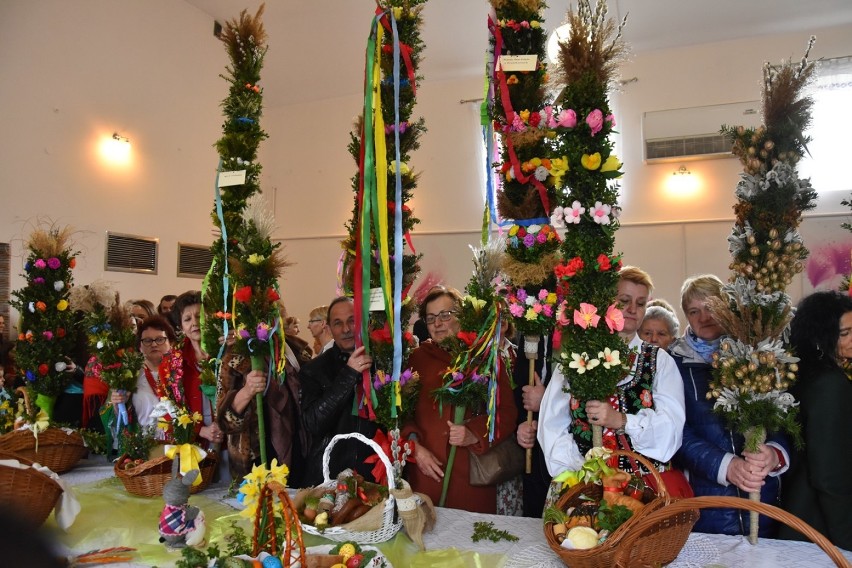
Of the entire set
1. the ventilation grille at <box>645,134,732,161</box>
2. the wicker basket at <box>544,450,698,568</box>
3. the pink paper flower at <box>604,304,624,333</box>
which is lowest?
the wicker basket at <box>544,450,698,568</box>

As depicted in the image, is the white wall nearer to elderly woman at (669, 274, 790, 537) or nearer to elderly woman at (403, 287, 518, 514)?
elderly woman at (403, 287, 518, 514)

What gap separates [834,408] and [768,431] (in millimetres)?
215

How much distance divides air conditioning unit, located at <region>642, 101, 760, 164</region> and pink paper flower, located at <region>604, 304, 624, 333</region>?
5.49 m

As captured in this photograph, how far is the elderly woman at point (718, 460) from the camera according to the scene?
2.05 meters

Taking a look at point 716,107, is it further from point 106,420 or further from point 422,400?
point 106,420

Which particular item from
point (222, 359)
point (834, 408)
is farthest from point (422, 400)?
point (834, 408)

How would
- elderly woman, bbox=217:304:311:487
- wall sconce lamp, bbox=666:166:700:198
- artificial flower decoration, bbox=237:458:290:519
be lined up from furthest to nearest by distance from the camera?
wall sconce lamp, bbox=666:166:700:198 → elderly woman, bbox=217:304:311:487 → artificial flower decoration, bbox=237:458:290:519

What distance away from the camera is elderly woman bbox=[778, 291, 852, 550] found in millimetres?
1997

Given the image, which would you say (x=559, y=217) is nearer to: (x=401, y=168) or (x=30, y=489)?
(x=401, y=168)

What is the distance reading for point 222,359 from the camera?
284 cm

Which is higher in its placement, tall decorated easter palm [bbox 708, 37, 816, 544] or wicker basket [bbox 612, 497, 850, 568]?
tall decorated easter palm [bbox 708, 37, 816, 544]

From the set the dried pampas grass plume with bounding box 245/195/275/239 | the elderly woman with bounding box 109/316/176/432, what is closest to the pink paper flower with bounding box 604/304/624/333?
the dried pampas grass plume with bounding box 245/195/275/239

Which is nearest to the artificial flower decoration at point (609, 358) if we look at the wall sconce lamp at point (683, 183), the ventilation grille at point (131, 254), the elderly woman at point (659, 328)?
the elderly woman at point (659, 328)

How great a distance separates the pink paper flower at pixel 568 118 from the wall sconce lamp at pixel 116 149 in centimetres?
510
